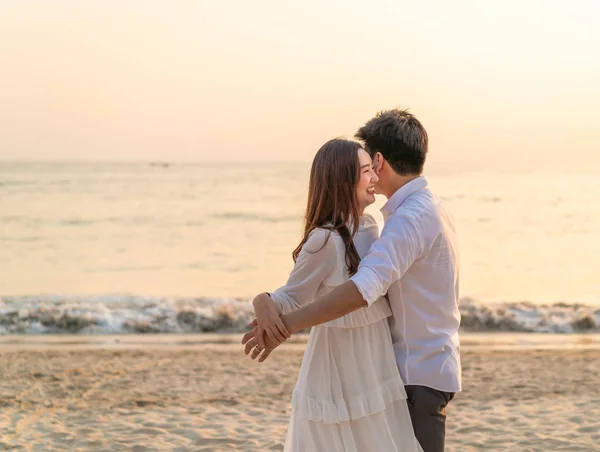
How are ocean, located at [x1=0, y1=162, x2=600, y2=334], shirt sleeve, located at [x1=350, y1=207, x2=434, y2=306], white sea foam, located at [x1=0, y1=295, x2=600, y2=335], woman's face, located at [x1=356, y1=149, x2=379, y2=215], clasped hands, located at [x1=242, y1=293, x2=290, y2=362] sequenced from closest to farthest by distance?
shirt sleeve, located at [x1=350, y1=207, x2=434, y2=306], clasped hands, located at [x1=242, y1=293, x2=290, y2=362], woman's face, located at [x1=356, y1=149, x2=379, y2=215], white sea foam, located at [x1=0, y1=295, x2=600, y2=335], ocean, located at [x1=0, y1=162, x2=600, y2=334]

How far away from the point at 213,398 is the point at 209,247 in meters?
16.2

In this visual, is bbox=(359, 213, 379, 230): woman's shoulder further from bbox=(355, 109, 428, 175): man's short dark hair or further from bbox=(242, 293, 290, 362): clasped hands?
bbox=(242, 293, 290, 362): clasped hands

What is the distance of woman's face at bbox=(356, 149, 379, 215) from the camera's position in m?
2.85

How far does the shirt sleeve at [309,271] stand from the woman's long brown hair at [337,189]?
49 mm

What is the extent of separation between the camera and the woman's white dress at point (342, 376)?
9.13 feet

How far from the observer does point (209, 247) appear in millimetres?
23156

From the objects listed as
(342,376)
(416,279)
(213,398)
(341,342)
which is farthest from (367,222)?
(213,398)

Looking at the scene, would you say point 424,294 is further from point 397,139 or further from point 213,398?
point 213,398

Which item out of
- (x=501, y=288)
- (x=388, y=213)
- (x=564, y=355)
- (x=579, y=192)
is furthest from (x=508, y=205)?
(x=388, y=213)

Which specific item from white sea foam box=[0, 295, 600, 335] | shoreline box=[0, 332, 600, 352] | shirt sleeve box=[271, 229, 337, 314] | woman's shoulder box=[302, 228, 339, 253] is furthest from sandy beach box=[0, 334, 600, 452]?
woman's shoulder box=[302, 228, 339, 253]

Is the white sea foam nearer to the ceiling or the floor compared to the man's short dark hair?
nearer to the floor

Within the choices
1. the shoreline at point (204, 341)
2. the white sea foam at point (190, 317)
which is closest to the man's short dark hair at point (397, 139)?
the shoreline at point (204, 341)

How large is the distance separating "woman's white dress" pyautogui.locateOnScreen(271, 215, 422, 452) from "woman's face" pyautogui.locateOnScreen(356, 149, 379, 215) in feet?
0.46

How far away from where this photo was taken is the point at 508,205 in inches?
1309
